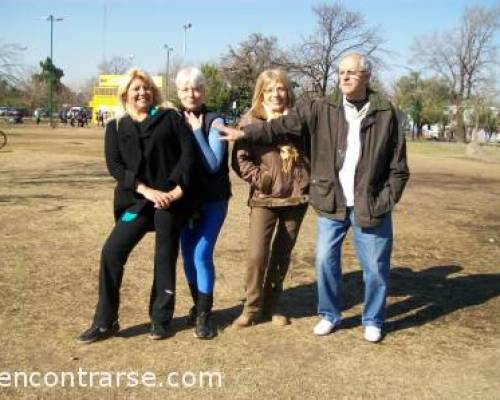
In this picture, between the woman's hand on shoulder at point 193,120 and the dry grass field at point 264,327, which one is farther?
the woman's hand on shoulder at point 193,120

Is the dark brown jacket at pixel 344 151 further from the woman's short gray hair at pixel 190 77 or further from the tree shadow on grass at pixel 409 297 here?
the tree shadow on grass at pixel 409 297

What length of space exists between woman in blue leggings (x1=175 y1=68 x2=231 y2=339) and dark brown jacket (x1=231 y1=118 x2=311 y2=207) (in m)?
0.14

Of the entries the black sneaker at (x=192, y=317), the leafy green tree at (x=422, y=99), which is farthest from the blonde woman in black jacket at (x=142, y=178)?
the leafy green tree at (x=422, y=99)

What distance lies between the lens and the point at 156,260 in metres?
3.86

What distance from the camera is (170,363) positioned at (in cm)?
348

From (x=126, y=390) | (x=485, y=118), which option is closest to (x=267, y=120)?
(x=126, y=390)

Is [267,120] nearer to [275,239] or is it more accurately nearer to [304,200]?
[304,200]

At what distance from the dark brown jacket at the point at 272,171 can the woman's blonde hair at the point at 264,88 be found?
9 centimetres

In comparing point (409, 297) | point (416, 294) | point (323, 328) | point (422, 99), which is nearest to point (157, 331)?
point (323, 328)

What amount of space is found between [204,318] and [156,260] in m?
0.53

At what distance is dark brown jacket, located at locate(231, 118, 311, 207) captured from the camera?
395cm

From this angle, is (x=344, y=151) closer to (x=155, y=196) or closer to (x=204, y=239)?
(x=204, y=239)

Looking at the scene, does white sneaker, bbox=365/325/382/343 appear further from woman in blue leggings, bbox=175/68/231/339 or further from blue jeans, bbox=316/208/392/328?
woman in blue leggings, bbox=175/68/231/339

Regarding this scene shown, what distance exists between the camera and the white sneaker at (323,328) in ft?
13.2
